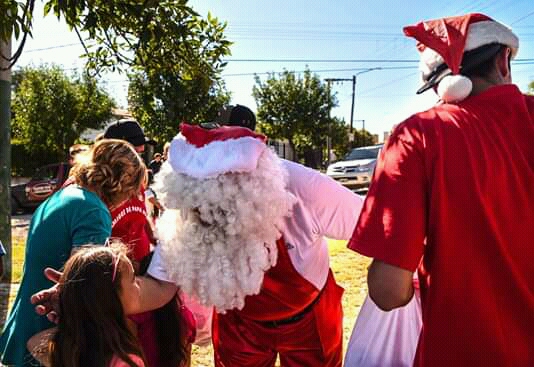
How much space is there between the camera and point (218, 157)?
1.69 meters

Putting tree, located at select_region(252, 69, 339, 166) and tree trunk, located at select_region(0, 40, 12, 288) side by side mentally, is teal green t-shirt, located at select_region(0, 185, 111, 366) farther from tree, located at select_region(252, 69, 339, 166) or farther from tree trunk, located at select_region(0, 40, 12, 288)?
tree, located at select_region(252, 69, 339, 166)

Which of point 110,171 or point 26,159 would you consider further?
point 26,159

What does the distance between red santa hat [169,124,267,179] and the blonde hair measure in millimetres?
478

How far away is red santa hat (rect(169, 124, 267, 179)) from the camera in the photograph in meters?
1.67

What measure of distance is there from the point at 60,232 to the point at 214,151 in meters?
0.77

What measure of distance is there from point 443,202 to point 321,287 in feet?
2.96

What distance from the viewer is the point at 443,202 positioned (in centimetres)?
124

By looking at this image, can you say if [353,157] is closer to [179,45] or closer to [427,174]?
[179,45]

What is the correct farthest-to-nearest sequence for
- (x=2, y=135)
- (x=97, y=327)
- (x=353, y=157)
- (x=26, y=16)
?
(x=353, y=157) → (x=2, y=135) → (x=26, y=16) → (x=97, y=327)

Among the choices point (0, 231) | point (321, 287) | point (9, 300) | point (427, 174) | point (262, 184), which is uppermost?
point (427, 174)

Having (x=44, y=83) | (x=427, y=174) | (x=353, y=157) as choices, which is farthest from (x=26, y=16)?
(x=44, y=83)

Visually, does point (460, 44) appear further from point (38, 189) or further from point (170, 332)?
point (38, 189)

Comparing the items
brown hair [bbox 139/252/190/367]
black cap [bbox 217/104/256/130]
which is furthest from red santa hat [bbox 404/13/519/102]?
brown hair [bbox 139/252/190/367]

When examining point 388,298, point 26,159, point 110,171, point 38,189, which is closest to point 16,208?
point 38,189
